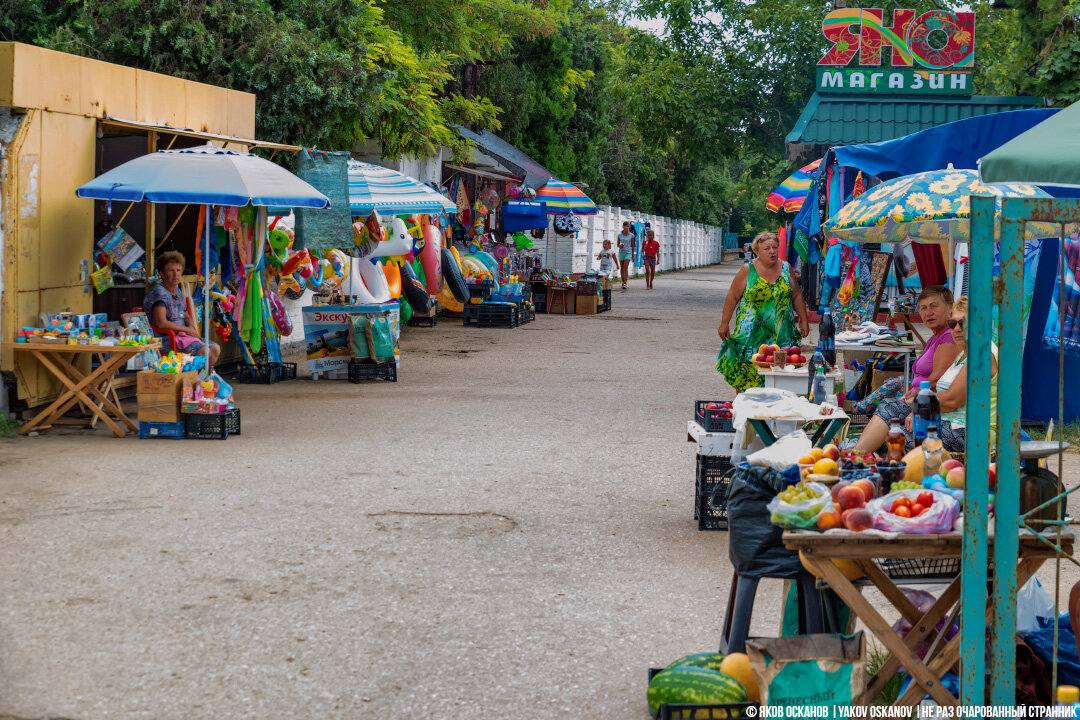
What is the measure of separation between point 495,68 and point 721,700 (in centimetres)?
2638

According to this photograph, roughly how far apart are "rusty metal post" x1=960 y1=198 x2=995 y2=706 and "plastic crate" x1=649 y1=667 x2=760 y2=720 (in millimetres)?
802

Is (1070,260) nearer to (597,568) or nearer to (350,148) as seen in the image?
(597,568)

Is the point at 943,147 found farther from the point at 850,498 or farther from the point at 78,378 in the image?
the point at 850,498

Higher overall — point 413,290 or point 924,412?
point 413,290

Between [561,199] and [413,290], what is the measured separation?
6.59m

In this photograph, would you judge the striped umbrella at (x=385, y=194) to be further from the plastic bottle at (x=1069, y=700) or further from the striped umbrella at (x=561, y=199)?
the plastic bottle at (x=1069, y=700)

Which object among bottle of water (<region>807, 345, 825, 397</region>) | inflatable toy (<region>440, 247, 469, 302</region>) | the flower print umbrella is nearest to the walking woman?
inflatable toy (<region>440, 247, 469, 302</region>)

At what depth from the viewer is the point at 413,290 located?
1933cm

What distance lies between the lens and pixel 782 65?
27453 mm

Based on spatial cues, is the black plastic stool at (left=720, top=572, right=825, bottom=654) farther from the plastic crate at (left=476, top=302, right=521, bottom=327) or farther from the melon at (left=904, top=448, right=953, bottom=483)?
the plastic crate at (left=476, top=302, right=521, bottom=327)

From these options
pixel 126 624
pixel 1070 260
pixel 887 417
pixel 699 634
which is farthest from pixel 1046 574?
pixel 126 624

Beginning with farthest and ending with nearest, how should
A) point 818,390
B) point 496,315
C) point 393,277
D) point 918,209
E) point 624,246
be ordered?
point 624,246 → point 496,315 → point 393,277 → point 918,209 → point 818,390

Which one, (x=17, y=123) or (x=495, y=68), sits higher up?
(x=495, y=68)

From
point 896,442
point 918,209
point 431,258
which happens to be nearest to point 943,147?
point 918,209
